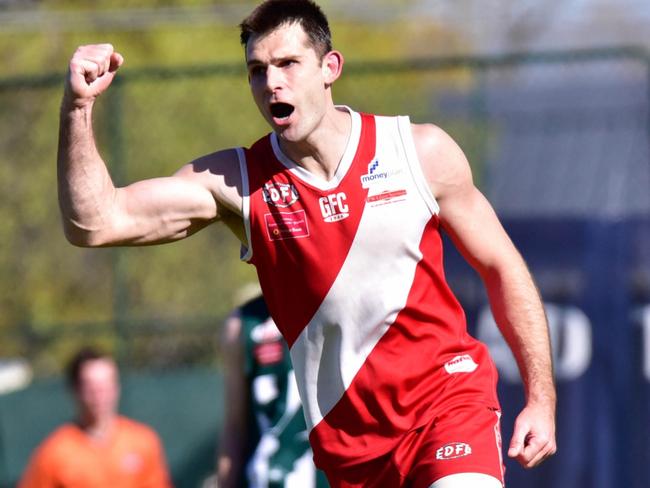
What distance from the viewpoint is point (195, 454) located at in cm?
966

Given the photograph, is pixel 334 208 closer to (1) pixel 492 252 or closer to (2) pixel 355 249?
(2) pixel 355 249

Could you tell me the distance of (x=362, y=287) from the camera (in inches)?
170

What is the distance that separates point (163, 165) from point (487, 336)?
518 cm

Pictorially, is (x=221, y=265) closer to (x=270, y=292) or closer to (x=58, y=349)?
(x=58, y=349)

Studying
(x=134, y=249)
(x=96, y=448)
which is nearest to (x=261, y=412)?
(x=96, y=448)

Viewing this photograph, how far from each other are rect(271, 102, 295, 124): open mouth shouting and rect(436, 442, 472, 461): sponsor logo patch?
1138 mm

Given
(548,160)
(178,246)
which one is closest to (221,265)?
(178,246)

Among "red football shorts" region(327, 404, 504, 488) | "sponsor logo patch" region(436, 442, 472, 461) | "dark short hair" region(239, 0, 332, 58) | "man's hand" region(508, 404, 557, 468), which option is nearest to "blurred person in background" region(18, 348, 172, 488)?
"red football shorts" region(327, 404, 504, 488)

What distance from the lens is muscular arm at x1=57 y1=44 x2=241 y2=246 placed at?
399 cm

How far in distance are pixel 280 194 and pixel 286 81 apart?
37cm

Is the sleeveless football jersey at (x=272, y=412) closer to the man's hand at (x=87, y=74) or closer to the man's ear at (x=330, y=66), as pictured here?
the man's ear at (x=330, y=66)

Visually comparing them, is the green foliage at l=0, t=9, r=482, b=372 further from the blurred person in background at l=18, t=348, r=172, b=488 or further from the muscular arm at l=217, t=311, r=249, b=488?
the muscular arm at l=217, t=311, r=249, b=488

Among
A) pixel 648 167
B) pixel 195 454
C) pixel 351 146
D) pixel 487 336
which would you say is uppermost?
pixel 351 146

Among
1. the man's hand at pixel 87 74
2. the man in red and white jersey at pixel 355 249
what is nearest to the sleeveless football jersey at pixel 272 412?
the man in red and white jersey at pixel 355 249
